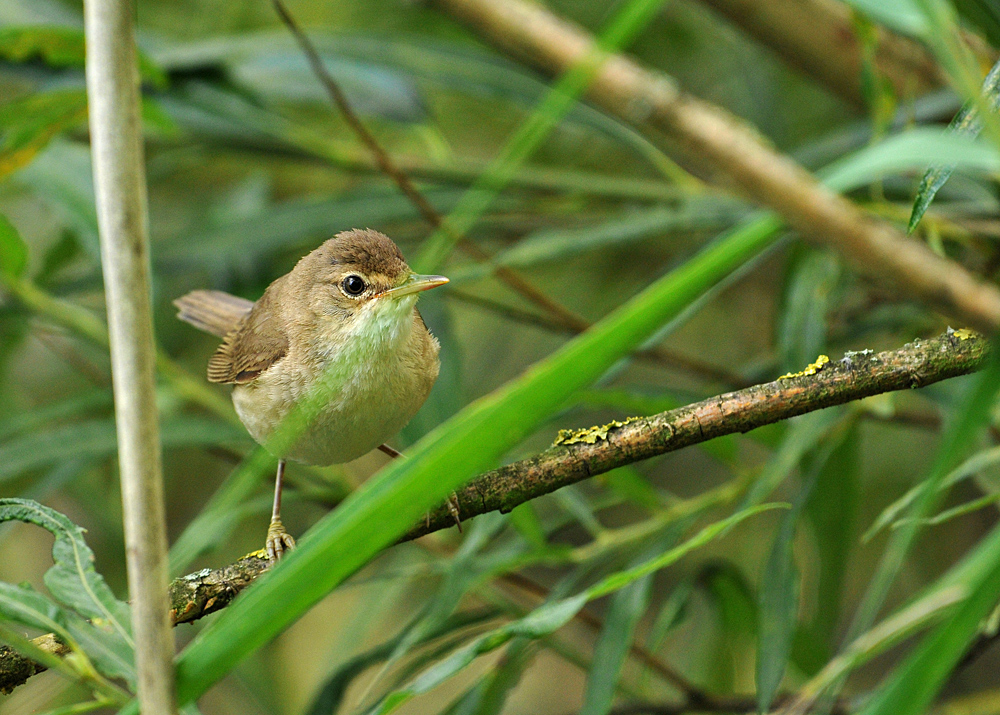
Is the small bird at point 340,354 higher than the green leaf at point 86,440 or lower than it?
lower

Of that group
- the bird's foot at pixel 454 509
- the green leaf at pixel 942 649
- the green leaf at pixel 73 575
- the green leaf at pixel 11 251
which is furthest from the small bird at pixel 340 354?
the green leaf at pixel 942 649

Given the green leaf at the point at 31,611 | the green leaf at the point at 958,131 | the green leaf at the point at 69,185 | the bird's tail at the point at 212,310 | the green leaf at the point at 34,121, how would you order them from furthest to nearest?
the green leaf at the point at 69,185 → the bird's tail at the point at 212,310 → the green leaf at the point at 34,121 → the green leaf at the point at 958,131 → the green leaf at the point at 31,611

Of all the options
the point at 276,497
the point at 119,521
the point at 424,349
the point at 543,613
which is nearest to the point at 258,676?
the point at 119,521

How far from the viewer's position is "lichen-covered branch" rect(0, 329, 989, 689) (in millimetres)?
1508

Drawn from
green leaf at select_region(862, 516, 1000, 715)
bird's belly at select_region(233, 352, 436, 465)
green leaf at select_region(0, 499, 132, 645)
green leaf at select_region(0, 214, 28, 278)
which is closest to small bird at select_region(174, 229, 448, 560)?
bird's belly at select_region(233, 352, 436, 465)

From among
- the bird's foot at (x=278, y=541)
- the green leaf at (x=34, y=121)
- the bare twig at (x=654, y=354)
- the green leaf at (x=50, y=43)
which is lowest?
the bird's foot at (x=278, y=541)

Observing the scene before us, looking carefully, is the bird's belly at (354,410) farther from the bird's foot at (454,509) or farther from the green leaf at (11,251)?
the green leaf at (11,251)

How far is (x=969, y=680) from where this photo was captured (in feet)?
13.3

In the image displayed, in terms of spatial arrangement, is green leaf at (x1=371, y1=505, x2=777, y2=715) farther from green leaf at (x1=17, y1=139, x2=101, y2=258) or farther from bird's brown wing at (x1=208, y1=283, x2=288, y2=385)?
green leaf at (x1=17, y1=139, x2=101, y2=258)

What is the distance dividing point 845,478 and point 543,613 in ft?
4.42

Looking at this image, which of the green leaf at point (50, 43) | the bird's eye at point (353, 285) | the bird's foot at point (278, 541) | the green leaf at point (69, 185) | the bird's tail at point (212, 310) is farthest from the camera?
the green leaf at point (69, 185)

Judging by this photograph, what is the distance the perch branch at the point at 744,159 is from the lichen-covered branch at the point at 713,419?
89mm

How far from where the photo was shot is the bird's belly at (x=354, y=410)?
6.55 feet

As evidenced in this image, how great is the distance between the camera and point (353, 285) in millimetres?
2268
